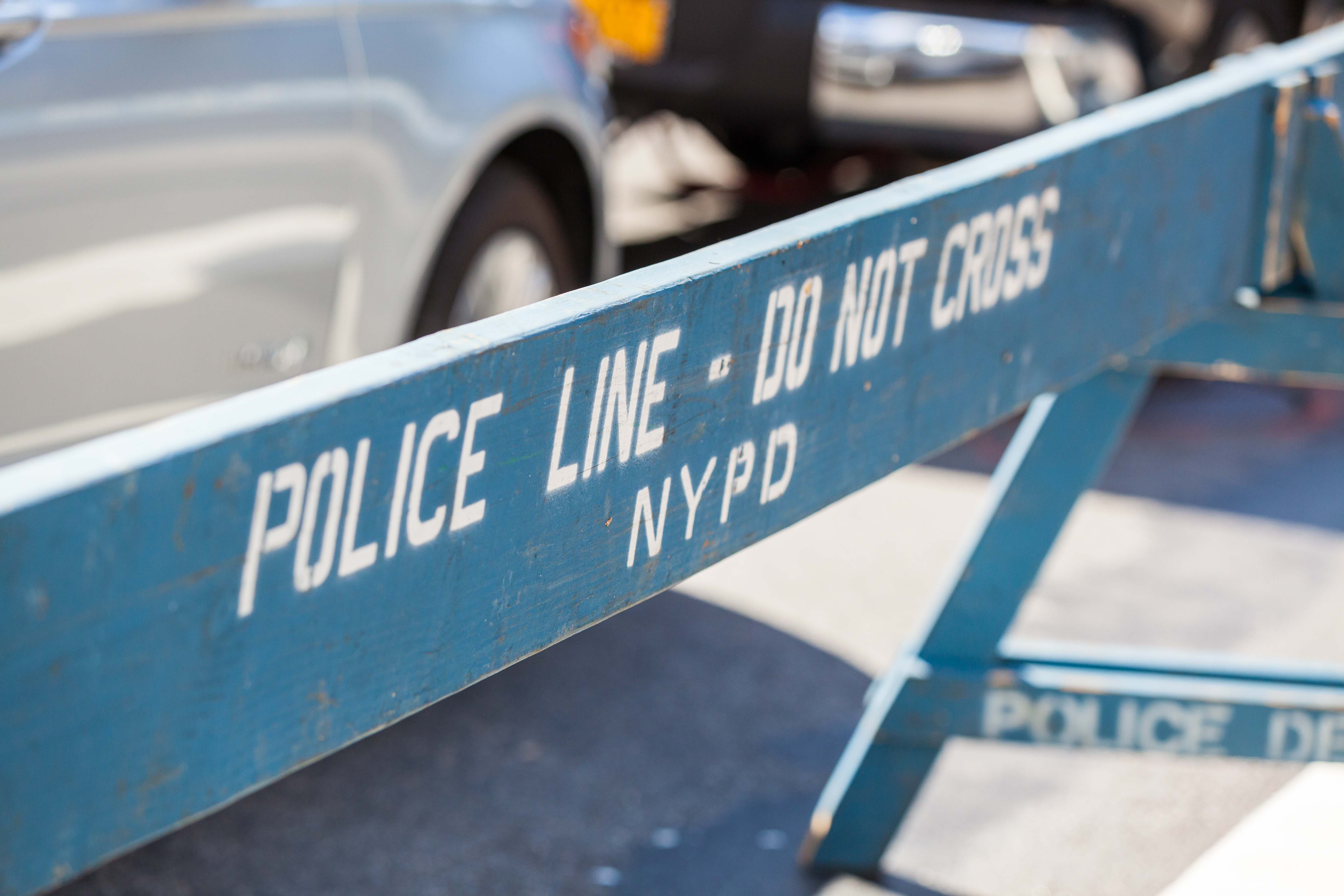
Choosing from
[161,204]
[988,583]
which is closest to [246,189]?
[161,204]

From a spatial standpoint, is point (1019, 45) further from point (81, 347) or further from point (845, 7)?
point (81, 347)

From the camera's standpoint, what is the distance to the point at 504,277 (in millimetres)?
3309

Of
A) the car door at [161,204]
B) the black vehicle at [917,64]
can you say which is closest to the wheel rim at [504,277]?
the car door at [161,204]

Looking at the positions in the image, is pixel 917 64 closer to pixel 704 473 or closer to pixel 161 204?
pixel 161 204

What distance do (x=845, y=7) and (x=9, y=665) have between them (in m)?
4.81

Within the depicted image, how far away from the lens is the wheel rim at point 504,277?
3191 millimetres

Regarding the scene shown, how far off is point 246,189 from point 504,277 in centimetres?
82

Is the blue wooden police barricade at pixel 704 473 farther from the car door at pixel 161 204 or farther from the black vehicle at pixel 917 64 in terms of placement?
the black vehicle at pixel 917 64

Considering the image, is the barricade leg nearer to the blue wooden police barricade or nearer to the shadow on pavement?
the blue wooden police barricade

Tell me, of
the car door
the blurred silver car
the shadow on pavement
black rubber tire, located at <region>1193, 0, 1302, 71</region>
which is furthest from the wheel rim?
black rubber tire, located at <region>1193, 0, 1302, 71</region>

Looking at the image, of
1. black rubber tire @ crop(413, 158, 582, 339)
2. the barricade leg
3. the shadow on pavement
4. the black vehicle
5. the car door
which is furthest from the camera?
the black vehicle

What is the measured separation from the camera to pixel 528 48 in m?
3.35

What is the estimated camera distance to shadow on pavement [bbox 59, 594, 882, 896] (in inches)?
95.9

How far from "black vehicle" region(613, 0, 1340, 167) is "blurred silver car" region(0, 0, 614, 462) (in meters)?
2.02
